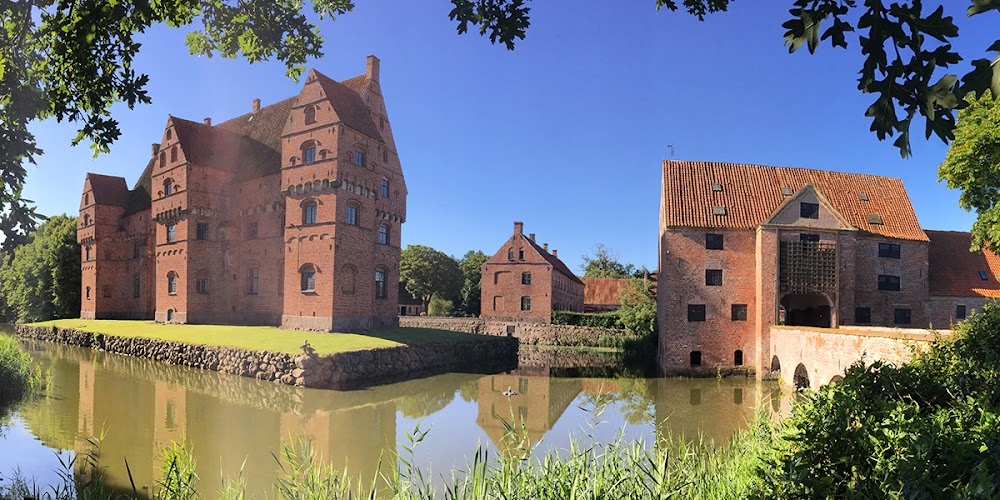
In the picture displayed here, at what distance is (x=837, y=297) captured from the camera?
78.2 feet

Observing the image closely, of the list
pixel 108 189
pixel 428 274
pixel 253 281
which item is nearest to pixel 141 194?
pixel 108 189

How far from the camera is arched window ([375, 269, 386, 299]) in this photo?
99.6 feet

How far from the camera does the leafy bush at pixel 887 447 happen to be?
3822mm

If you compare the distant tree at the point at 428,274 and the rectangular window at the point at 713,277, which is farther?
the distant tree at the point at 428,274

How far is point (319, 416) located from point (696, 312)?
17.2 metres

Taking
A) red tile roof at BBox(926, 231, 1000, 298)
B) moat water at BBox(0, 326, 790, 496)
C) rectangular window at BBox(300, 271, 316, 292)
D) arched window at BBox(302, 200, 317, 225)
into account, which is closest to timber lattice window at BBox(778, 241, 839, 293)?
moat water at BBox(0, 326, 790, 496)

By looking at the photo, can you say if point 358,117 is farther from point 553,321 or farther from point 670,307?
point 553,321

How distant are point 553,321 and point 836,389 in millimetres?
40163

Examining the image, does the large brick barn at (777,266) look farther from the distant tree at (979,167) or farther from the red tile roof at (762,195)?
the distant tree at (979,167)

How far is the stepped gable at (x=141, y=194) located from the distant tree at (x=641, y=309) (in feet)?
122

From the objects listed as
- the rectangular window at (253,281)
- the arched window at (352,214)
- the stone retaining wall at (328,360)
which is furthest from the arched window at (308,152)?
the stone retaining wall at (328,360)

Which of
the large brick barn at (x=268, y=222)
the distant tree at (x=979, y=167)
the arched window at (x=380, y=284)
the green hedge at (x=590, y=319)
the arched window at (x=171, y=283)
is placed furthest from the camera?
the green hedge at (x=590, y=319)

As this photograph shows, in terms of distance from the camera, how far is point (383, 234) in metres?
31.3

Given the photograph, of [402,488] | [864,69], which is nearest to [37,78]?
[402,488]
